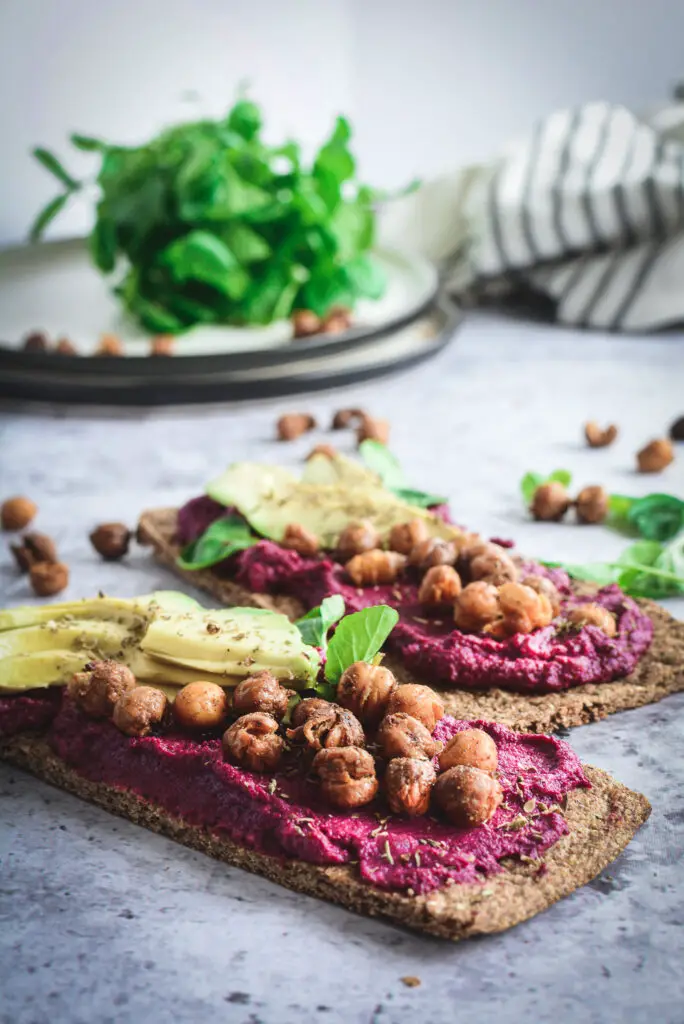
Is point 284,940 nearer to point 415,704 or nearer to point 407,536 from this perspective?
point 415,704

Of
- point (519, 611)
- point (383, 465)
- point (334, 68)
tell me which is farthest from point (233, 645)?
point (334, 68)

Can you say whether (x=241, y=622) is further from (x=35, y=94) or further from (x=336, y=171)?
(x=35, y=94)

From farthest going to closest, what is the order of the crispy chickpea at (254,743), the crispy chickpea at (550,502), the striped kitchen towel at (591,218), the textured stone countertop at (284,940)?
1. the striped kitchen towel at (591,218)
2. the crispy chickpea at (550,502)
3. the crispy chickpea at (254,743)
4. the textured stone countertop at (284,940)

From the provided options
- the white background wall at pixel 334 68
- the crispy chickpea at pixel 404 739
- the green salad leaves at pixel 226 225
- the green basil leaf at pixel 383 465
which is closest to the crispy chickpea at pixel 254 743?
the crispy chickpea at pixel 404 739

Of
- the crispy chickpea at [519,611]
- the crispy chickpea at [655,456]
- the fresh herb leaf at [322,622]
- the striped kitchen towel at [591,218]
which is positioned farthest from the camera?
the striped kitchen towel at [591,218]

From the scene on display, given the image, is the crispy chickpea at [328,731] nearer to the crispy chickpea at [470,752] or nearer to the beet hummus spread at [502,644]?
the crispy chickpea at [470,752]

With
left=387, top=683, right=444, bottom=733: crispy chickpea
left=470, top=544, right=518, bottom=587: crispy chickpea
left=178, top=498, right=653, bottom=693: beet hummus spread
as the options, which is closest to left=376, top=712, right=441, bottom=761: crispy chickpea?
left=387, top=683, right=444, bottom=733: crispy chickpea
